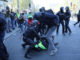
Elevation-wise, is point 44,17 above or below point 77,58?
above

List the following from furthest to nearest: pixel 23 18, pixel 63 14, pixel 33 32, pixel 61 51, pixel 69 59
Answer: pixel 23 18
pixel 63 14
pixel 61 51
pixel 33 32
pixel 69 59

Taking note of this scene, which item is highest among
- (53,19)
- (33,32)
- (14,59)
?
(53,19)

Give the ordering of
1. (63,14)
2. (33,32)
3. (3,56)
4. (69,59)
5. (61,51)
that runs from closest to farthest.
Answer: (3,56), (69,59), (33,32), (61,51), (63,14)

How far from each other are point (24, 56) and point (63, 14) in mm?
4479

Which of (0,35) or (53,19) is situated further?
(53,19)

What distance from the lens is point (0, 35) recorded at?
4.48 meters

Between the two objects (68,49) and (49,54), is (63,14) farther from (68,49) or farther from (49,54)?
(49,54)

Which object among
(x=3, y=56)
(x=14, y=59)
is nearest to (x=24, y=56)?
(x=14, y=59)

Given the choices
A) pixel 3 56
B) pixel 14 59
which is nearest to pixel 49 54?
pixel 14 59

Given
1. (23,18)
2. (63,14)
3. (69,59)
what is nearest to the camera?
(69,59)

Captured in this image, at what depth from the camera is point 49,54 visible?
209 inches

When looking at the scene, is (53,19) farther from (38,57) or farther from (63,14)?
(63,14)

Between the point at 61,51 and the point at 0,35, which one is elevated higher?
the point at 0,35

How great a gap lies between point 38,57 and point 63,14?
4.33m
